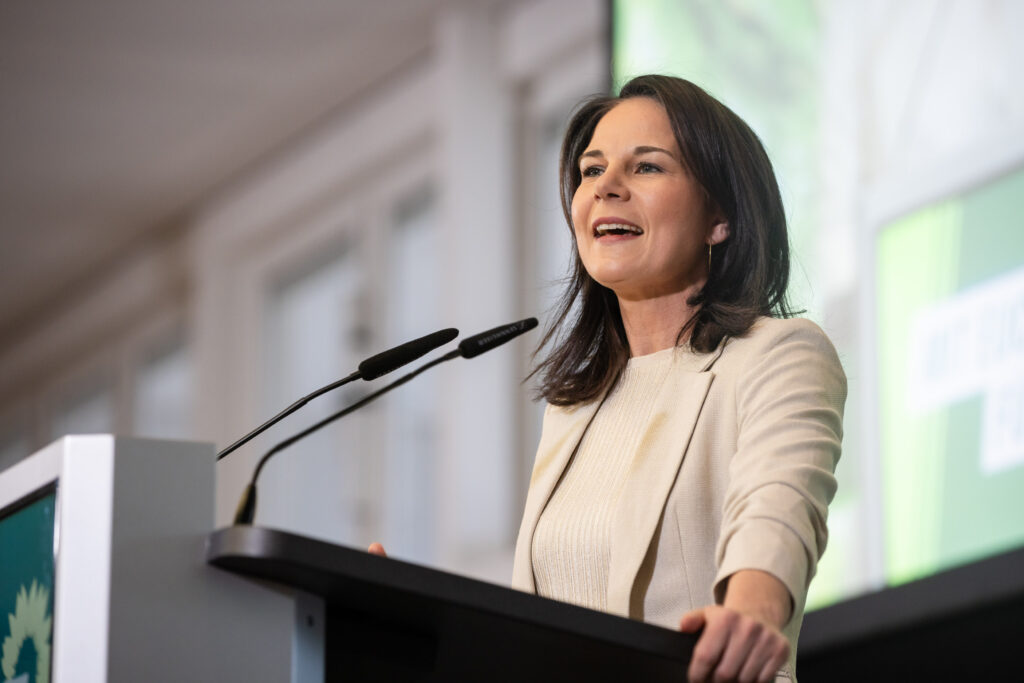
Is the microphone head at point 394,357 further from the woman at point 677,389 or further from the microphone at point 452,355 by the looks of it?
the woman at point 677,389

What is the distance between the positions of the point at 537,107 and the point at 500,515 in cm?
159

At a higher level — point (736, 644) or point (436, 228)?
point (436, 228)

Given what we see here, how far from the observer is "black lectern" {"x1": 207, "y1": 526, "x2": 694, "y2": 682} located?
1.11m

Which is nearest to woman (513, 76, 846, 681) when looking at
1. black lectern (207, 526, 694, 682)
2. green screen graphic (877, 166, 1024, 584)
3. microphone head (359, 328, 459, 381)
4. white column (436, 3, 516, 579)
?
black lectern (207, 526, 694, 682)

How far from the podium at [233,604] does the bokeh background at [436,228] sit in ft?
2.65

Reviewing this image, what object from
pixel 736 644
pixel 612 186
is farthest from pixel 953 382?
pixel 736 644

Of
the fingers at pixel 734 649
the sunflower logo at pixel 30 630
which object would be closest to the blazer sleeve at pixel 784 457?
the fingers at pixel 734 649

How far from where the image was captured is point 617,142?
5.71 ft

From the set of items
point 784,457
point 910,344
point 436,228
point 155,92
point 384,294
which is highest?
point 155,92

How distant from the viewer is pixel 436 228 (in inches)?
243

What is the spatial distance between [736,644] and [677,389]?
0.48 metres

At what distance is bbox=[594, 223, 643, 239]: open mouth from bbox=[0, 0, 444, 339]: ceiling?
4.09 meters

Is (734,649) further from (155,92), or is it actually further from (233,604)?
(155,92)

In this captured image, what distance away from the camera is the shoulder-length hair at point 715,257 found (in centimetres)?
167
